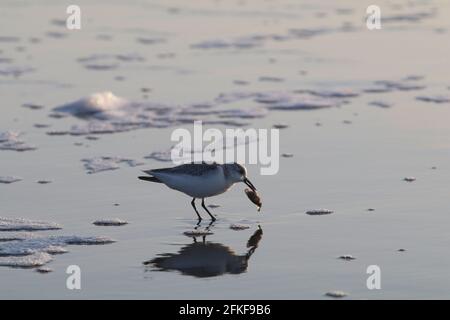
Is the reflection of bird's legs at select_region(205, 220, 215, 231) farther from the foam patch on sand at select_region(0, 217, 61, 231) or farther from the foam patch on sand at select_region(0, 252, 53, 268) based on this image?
the foam patch on sand at select_region(0, 252, 53, 268)

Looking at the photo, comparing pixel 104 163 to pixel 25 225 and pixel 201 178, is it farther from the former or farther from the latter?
pixel 25 225

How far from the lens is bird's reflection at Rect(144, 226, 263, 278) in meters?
8.62

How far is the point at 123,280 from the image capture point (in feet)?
27.2

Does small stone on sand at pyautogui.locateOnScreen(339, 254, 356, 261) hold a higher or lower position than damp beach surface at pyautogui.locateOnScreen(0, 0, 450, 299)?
lower

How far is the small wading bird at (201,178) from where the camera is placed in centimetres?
1016

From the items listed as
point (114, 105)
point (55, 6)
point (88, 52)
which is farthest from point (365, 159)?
point (55, 6)

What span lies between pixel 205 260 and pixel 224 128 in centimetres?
518

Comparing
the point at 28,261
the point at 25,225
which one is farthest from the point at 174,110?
the point at 28,261

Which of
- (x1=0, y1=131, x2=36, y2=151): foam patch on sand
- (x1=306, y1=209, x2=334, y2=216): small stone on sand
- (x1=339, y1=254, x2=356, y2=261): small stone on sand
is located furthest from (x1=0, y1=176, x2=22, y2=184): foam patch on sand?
(x1=339, y1=254, x2=356, y2=261): small stone on sand

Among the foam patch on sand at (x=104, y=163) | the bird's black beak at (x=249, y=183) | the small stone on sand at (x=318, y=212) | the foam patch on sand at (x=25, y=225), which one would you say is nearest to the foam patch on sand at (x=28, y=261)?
the foam patch on sand at (x=25, y=225)

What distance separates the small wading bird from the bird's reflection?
815 mm

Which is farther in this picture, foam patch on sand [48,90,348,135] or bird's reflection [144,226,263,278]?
foam patch on sand [48,90,348,135]

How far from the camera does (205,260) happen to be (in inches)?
352

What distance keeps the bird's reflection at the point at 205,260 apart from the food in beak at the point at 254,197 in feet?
2.49
